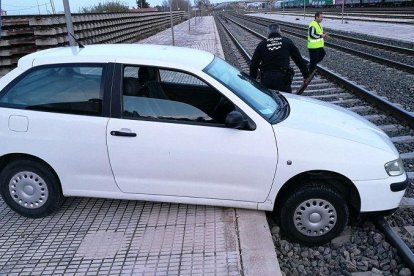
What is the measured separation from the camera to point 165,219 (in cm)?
421

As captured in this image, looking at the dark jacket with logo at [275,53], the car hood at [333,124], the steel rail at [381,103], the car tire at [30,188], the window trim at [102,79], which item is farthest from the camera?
the steel rail at [381,103]

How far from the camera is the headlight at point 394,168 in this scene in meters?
3.76

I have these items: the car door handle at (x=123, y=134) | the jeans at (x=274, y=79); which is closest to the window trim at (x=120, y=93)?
the car door handle at (x=123, y=134)

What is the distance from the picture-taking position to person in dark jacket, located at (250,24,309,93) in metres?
6.77

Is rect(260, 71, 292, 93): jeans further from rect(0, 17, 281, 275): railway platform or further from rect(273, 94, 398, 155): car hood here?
rect(0, 17, 281, 275): railway platform

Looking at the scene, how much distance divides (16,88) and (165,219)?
188cm

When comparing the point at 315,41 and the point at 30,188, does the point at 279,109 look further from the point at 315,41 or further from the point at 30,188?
the point at 315,41

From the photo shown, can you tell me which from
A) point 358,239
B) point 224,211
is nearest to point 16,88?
point 224,211

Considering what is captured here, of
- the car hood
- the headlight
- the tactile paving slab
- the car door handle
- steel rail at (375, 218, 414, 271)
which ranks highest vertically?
the car door handle

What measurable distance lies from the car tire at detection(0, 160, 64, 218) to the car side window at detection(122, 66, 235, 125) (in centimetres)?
103

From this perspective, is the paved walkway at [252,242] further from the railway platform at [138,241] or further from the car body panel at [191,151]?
the car body panel at [191,151]

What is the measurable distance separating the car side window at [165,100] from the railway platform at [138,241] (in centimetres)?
98

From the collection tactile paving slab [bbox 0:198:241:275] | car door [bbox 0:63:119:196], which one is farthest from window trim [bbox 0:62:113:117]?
tactile paving slab [bbox 0:198:241:275]

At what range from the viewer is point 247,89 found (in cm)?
439
